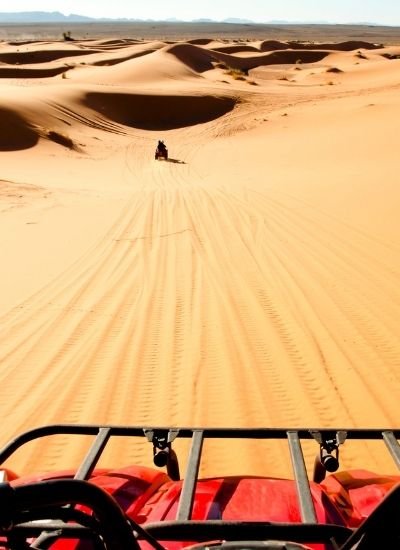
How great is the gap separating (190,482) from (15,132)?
890 inches

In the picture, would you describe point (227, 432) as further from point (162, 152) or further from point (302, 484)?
point (162, 152)

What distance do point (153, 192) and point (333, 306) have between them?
29.0 feet

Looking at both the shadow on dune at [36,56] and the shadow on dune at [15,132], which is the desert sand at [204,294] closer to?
the shadow on dune at [15,132]

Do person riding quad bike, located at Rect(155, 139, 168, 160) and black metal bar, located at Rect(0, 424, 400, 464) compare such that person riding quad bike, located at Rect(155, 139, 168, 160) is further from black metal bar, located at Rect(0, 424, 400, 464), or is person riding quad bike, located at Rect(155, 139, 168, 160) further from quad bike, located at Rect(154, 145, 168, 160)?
black metal bar, located at Rect(0, 424, 400, 464)

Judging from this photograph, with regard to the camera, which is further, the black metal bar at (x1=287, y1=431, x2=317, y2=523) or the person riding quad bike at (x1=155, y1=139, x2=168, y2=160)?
the person riding quad bike at (x1=155, y1=139, x2=168, y2=160)

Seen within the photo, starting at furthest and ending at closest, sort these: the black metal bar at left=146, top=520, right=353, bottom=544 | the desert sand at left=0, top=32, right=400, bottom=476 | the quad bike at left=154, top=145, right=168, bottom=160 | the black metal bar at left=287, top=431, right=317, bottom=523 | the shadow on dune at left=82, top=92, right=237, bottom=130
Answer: the shadow on dune at left=82, top=92, right=237, bottom=130 → the quad bike at left=154, top=145, right=168, bottom=160 → the desert sand at left=0, top=32, right=400, bottom=476 → the black metal bar at left=287, top=431, right=317, bottom=523 → the black metal bar at left=146, top=520, right=353, bottom=544

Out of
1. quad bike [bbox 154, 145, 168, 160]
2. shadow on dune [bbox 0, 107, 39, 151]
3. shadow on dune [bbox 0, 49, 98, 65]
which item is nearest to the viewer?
quad bike [bbox 154, 145, 168, 160]

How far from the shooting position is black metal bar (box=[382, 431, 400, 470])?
9.27 ft

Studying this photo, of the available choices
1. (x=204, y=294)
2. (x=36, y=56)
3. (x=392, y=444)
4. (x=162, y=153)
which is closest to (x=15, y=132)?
(x=162, y=153)

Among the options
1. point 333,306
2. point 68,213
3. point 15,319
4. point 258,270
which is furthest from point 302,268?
point 68,213

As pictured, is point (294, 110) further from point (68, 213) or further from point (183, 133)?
point (68, 213)

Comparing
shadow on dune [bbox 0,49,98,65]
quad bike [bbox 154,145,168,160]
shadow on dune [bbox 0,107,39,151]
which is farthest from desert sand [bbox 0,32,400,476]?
shadow on dune [bbox 0,49,98,65]

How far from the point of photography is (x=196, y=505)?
9.36ft

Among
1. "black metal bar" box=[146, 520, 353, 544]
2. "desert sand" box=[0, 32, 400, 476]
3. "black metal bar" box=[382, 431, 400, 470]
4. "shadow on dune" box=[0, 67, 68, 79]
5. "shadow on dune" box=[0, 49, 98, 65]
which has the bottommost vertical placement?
"desert sand" box=[0, 32, 400, 476]
